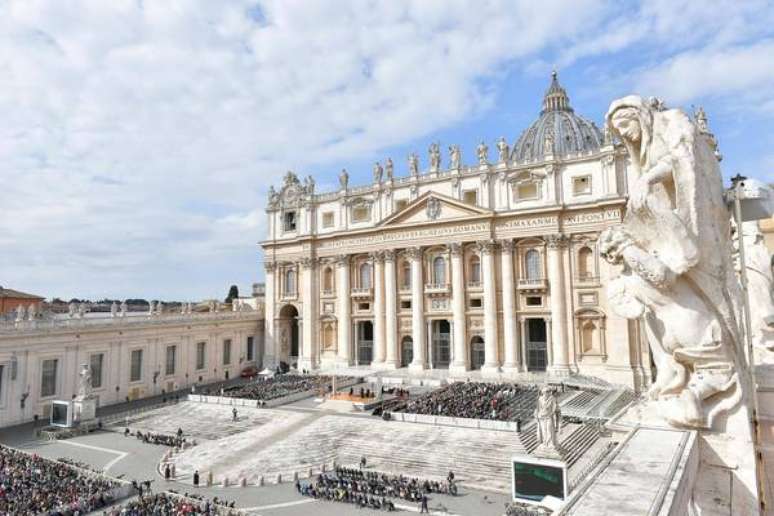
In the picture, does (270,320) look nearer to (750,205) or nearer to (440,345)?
(440,345)

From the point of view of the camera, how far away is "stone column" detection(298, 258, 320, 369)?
47.2 meters

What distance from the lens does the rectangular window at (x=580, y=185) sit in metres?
37.4

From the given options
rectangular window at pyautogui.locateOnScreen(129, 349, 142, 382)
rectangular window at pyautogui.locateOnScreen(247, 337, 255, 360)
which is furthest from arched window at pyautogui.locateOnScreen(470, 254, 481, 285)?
rectangular window at pyautogui.locateOnScreen(129, 349, 142, 382)

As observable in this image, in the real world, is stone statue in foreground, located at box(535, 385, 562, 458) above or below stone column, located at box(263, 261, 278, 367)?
below

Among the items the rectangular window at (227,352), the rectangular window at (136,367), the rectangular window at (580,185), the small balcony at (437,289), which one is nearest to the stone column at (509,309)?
the small balcony at (437,289)

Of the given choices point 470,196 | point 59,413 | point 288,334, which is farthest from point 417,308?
point 59,413

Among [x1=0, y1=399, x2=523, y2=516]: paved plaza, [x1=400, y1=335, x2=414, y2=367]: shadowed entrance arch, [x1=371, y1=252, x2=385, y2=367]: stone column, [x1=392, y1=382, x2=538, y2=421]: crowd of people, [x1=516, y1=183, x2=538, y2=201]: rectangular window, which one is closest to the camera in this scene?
[x1=0, y1=399, x2=523, y2=516]: paved plaza

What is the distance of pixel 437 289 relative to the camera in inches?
1644

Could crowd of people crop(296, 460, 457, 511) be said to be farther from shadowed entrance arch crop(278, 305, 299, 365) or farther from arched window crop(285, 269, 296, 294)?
arched window crop(285, 269, 296, 294)

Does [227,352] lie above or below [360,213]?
below

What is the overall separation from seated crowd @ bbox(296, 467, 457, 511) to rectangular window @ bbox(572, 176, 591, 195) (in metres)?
25.9

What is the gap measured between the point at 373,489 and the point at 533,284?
23764 mm

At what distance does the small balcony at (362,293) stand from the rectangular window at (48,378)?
77.0 ft

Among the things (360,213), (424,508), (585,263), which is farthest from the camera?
(360,213)
